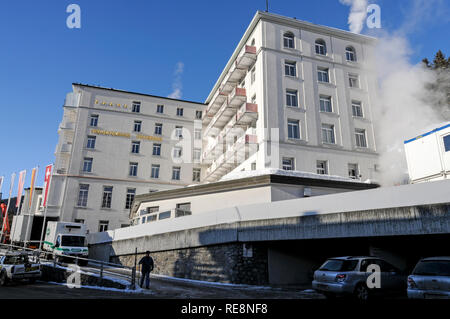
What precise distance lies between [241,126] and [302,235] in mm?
20428

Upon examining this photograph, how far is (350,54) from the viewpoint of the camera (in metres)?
33.8

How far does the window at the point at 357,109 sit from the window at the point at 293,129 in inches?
259

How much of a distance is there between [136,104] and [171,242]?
30.4m

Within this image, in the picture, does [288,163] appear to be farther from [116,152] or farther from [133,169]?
[116,152]

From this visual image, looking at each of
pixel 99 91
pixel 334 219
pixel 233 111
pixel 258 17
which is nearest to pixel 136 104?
pixel 99 91

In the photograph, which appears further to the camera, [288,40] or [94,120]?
[94,120]

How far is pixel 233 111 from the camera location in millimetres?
36188

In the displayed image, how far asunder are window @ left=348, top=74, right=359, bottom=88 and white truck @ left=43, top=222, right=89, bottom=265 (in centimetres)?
2848

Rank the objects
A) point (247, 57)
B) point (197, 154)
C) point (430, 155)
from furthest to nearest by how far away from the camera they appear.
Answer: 1. point (197, 154)
2. point (247, 57)
3. point (430, 155)

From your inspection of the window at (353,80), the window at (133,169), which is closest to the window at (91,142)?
the window at (133,169)

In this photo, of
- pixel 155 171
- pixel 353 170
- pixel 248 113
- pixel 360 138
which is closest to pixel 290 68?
pixel 248 113

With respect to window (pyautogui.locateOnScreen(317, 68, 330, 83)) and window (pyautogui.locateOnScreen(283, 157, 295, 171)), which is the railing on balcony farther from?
window (pyautogui.locateOnScreen(283, 157, 295, 171))
